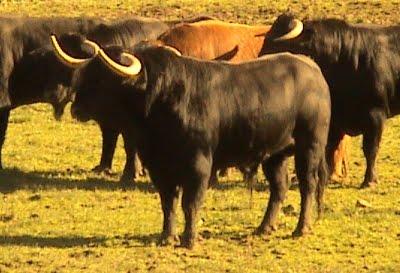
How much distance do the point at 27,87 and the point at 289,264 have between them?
5482mm

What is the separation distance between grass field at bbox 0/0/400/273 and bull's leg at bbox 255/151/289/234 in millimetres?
166

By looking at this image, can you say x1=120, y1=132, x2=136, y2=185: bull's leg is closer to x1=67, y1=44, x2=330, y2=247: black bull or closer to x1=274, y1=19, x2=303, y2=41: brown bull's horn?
x1=274, y1=19, x2=303, y2=41: brown bull's horn

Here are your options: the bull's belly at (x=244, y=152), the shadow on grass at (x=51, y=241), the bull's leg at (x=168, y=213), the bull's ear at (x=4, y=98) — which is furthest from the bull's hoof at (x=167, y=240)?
the bull's ear at (x=4, y=98)

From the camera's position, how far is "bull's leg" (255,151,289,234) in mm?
12016

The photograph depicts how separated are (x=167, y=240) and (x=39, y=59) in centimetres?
451

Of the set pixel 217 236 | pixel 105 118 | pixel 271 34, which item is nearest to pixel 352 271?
pixel 217 236

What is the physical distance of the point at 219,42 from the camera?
48.7 ft

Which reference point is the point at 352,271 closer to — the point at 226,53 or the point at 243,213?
the point at 243,213

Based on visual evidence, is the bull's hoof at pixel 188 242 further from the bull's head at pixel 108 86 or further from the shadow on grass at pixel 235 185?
the shadow on grass at pixel 235 185

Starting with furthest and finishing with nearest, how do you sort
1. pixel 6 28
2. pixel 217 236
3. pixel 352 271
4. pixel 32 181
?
pixel 6 28
pixel 32 181
pixel 217 236
pixel 352 271

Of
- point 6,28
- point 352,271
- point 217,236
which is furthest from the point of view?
point 6,28

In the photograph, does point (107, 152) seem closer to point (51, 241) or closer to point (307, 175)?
point (51, 241)

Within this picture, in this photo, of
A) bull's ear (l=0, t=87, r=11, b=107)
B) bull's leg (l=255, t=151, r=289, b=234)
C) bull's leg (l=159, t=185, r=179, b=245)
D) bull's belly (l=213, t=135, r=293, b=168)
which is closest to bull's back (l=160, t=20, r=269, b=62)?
bull's ear (l=0, t=87, r=11, b=107)

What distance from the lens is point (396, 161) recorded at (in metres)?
15.8
